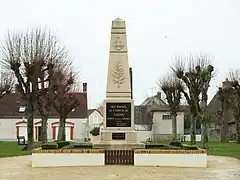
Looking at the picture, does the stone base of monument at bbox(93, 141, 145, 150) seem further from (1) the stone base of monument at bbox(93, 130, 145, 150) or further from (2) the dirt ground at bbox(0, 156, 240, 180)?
(2) the dirt ground at bbox(0, 156, 240, 180)

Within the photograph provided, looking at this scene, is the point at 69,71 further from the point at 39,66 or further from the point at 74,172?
the point at 74,172

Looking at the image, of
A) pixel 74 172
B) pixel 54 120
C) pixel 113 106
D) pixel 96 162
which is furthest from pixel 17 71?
pixel 54 120

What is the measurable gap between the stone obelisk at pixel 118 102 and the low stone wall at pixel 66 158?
2.05 meters

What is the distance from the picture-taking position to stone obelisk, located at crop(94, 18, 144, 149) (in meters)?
22.5

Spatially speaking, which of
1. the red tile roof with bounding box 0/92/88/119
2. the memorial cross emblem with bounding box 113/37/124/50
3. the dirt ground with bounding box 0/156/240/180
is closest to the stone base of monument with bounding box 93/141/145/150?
the dirt ground with bounding box 0/156/240/180

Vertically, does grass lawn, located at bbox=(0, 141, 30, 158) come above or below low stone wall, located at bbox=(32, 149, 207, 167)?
below

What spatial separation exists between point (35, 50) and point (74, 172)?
17.0m

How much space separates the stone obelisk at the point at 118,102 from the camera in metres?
22.5

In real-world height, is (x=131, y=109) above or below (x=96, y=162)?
above

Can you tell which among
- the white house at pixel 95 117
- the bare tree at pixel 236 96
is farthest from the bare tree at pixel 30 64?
the white house at pixel 95 117

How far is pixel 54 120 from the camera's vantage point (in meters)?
66.9

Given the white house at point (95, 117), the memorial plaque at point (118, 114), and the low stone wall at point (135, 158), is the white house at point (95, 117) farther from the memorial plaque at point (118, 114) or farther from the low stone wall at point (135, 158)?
the low stone wall at point (135, 158)

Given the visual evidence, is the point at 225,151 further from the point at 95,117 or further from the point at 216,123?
the point at 95,117

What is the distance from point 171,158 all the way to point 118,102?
4.17 m
